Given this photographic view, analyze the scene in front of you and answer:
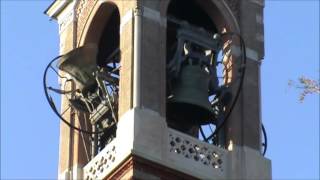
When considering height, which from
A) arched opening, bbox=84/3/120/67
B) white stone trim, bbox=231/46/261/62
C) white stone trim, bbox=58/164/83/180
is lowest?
white stone trim, bbox=58/164/83/180

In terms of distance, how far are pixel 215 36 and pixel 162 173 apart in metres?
4.27

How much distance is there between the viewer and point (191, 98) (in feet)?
84.6

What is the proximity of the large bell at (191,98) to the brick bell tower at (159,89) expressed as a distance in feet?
0.15

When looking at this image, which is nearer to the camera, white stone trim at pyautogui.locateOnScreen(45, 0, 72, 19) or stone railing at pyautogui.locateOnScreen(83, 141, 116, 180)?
stone railing at pyautogui.locateOnScreen(83, 141, 116, 180)

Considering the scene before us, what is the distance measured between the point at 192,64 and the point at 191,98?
1004 mm

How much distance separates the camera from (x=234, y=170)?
25.4m

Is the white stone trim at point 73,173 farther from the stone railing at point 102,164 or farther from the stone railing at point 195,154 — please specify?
the stone railing at point 195,154

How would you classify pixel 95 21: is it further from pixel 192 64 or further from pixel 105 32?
pixel 192 64

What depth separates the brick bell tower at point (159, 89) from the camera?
24.6m

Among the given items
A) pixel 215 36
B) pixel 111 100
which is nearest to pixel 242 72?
pixel 215 36

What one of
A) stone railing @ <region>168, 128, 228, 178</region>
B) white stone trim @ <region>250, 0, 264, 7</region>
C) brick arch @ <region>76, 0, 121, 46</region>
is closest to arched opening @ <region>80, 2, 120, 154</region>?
brick arch @ <region>76, 0, 121, 46</region>

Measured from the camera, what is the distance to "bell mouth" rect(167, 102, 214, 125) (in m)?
26.0

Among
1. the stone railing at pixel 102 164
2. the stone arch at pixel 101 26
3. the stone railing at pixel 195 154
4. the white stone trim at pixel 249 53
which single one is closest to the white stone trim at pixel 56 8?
the stone arch at pixel 101 26

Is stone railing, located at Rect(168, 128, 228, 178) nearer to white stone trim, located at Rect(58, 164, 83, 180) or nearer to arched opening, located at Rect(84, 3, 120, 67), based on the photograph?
white stone trim, located at Rect(58, 164, 83, 180)
